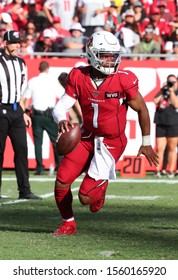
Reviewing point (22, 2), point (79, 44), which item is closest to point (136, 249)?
point (79, 44)

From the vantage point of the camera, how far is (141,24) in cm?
1952

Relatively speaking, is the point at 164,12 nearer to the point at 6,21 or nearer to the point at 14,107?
the point at 6,21

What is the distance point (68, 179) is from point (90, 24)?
11196 mm

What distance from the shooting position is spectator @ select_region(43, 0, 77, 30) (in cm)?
1961

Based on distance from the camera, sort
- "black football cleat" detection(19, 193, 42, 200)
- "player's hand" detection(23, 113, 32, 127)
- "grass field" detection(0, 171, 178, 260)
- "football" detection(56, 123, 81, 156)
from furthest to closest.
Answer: "player's hand" detection(23, 113, 32, 127) → "black football cleat" detection(19, 193, 42, 200) → "football" detection(56, 123, 81, 156) → "grass field" detection(0, 171, 178, 260)

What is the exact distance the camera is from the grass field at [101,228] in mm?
7332

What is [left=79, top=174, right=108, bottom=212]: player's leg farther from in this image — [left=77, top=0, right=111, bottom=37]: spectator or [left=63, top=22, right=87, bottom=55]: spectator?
[left=77, top=0, right=111, bottom=37]: spectator

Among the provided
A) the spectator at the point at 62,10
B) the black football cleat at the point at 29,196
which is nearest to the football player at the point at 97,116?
the black football cleat at the point at 29,196

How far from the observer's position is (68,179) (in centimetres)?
827

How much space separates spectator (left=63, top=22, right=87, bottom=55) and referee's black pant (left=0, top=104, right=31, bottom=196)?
6.34 m

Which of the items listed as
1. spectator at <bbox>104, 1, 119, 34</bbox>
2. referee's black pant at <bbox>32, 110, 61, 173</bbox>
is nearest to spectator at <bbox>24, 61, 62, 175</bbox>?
referee's black pant at <bbox>32, 110, 61, 173</bbox>

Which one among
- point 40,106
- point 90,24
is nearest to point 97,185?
point 40,106

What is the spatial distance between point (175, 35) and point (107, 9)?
1.58 metres
